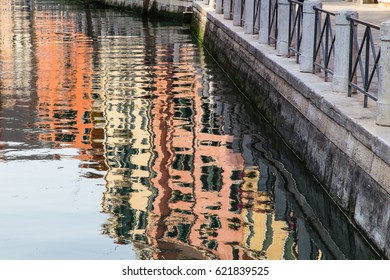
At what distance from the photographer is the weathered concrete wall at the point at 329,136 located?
9602 millimetres

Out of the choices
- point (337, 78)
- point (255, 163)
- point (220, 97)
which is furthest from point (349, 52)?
point (220, 97)

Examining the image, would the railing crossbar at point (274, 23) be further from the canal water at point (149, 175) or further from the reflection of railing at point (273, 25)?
the canal water at point (149, 175)

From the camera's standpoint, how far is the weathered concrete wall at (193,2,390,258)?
960 cm

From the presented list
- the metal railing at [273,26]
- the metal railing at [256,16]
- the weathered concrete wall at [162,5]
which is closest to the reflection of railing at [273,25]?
the metal railing at [273,26]

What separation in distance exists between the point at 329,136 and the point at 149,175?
2212 mm

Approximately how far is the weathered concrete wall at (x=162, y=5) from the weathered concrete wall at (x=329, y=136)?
2217 centimetres

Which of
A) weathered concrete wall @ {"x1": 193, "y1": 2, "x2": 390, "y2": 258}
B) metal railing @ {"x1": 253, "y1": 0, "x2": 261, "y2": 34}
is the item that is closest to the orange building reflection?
weathered concrete wall @ {"x1": 193, "y1": 2, "x2": 390, "y2": 258}

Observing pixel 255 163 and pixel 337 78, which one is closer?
pixel 337 78

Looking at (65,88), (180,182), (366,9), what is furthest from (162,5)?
(180,182)

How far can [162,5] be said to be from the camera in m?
44.6

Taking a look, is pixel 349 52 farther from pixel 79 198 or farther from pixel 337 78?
pixel 79 198

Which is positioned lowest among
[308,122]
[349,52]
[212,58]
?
[212,58]
